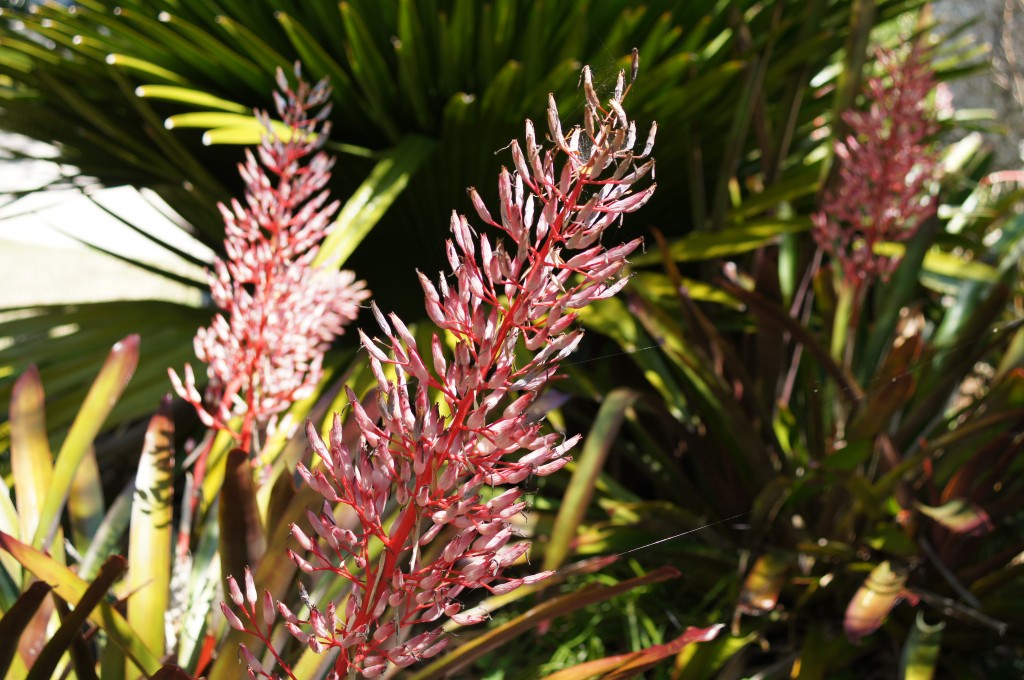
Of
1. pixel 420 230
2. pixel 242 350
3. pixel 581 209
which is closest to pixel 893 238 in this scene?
pixel 420 230

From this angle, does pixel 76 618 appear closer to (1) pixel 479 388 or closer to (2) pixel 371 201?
(1) pixel 479 388

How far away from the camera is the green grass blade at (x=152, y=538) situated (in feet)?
3.67

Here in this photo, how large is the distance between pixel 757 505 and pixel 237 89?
174cm

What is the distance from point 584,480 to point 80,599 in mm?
747

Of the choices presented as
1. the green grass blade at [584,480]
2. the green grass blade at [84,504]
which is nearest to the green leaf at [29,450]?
the green grass blade at [84,504]

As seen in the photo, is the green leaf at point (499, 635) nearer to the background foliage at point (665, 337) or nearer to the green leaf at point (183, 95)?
the background foliage at point (665, 337)

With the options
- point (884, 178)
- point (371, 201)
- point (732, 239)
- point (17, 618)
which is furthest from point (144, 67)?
point (884, 178)

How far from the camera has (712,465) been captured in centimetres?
199

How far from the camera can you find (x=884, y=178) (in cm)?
172

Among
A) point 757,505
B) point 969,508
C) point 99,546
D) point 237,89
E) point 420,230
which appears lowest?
point 969,508

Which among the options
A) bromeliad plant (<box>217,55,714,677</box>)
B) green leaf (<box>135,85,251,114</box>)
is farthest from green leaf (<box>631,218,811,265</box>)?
bromeliad plant (<box>217,55,714,677</box>)

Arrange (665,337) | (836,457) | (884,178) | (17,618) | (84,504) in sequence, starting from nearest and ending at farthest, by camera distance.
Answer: (17,618)
(84,504)
(836,457)
(884,178)
(665,337)

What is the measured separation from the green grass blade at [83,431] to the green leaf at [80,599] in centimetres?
14

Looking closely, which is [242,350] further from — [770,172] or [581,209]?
[770,172]
